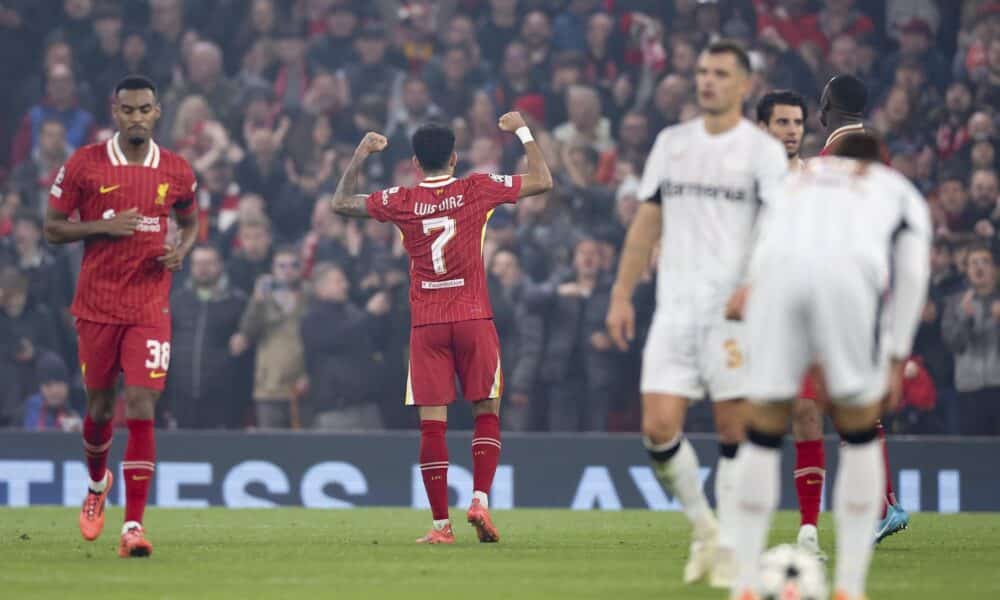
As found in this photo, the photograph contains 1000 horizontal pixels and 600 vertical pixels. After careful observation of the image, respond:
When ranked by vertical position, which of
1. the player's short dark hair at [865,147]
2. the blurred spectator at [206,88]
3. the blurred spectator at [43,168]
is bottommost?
the player's short dark hair at [865,147]

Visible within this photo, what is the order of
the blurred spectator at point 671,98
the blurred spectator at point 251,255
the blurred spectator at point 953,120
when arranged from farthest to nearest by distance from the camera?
1. the blurred spectator at point 671,98
2. the blurred spectator at point 953,120
3. the blurred spectator at point 251,255

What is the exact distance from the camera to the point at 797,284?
6.34 meters

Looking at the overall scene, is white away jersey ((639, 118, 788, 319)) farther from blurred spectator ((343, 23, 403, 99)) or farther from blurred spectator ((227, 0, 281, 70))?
blurred spectator ((227, 0, 281, 70))

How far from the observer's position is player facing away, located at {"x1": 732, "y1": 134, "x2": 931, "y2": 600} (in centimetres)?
633

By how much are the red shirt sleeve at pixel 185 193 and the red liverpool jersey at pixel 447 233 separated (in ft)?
3.72

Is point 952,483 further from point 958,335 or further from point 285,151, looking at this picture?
point 285,151

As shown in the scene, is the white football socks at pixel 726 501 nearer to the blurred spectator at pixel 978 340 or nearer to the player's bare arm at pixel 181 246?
the player's bare arm at pixel 181 246

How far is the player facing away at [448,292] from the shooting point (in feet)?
34.3

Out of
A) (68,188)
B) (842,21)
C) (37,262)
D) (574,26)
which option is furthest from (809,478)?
(574,26)

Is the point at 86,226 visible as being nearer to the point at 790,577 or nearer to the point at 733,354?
the point at 733,354

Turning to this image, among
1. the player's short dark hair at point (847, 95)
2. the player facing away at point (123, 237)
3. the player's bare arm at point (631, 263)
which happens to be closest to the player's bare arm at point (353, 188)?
the player facing away at point (123, 237)

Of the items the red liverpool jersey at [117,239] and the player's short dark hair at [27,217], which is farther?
the player's short dark hair at [27,217]

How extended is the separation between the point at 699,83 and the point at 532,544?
362 centimetres

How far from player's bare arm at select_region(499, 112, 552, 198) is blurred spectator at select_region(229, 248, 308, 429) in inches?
236
